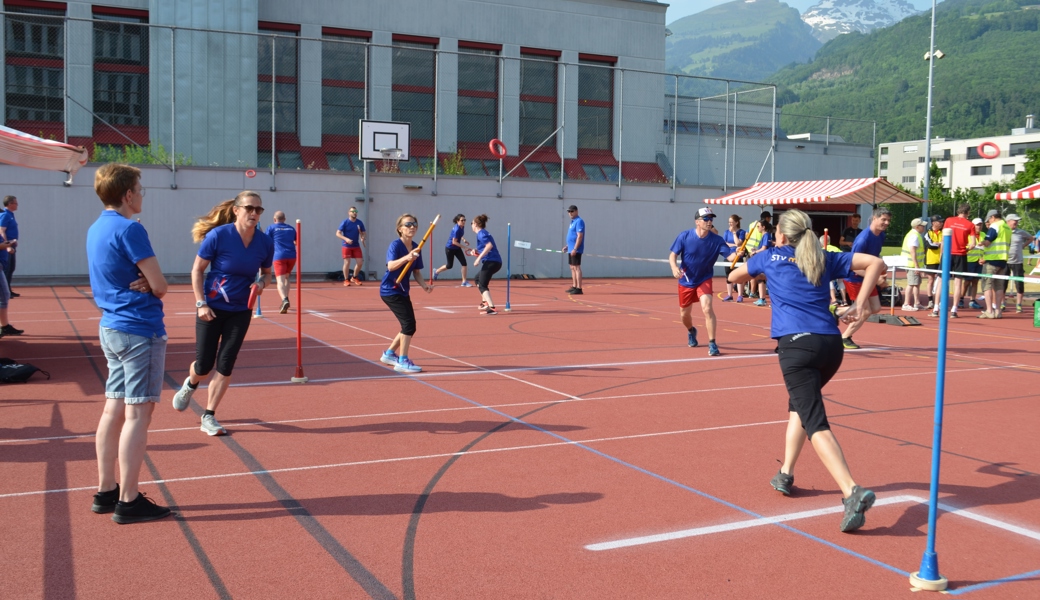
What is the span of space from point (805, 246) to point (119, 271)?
412 cm

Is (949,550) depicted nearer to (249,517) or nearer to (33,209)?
(249,517)

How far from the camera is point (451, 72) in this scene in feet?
110

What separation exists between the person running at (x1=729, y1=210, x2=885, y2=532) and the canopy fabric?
28.8 ft

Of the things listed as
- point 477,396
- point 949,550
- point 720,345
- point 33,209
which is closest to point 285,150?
point 33,209

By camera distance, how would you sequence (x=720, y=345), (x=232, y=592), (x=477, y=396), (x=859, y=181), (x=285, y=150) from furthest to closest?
(x=285, y=150) < (x=859, y=181) < (x=720, y=345) < (x=477, y=396) < (x=232, y=592)

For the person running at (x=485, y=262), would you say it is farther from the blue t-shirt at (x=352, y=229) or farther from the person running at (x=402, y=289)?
the person running at (x=402, y=289)

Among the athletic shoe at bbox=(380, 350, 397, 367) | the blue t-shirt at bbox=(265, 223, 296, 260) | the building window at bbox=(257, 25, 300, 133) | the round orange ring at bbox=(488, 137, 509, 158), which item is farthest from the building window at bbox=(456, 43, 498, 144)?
the athletic shoe at bbox=(380, 350, 397, 367)

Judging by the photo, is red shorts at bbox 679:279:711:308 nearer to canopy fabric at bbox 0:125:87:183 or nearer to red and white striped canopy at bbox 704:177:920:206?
canopy fabric at bbox 0:125:87:183

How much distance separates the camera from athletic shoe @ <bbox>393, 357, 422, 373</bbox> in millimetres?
10555

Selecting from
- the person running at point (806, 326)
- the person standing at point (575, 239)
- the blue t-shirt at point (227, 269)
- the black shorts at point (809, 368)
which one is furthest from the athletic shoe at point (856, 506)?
the person standing at point (575, 239)

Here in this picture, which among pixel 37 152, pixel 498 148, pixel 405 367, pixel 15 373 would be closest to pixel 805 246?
pixel 405 367

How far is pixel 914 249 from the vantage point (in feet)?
58.6

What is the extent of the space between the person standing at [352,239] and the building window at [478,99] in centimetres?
1122

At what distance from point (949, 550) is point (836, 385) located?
17.0 ft
